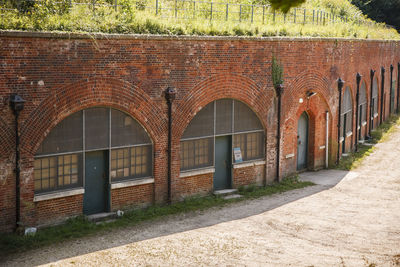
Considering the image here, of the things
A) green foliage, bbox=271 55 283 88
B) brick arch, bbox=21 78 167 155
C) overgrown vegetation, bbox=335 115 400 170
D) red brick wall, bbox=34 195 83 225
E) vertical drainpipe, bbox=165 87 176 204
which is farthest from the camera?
overgrown vegetation, bbox=335 115 400 170

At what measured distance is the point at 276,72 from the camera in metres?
19.6

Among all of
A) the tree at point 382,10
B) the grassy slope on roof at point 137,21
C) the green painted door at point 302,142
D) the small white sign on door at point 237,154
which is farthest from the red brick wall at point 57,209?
the tree at point 382,10

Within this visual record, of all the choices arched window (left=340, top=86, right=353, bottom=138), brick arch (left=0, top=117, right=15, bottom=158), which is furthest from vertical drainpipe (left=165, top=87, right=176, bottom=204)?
arched window (left=340, top=86, right=353, bottom=138)

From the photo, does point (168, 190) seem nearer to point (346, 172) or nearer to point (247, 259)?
point (247, 259)

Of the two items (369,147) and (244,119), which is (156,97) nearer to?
(244,119)

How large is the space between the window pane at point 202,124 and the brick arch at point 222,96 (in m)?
0.23

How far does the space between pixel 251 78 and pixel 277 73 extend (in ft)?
4.55

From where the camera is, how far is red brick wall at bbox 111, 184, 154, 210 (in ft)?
50.4

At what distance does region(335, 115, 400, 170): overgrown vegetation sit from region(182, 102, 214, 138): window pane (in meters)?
8.72

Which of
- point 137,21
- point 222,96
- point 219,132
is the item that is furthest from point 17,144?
point 222,96

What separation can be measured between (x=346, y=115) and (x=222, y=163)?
1029 cm

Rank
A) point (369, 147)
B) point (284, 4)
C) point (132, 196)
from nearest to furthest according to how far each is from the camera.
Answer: point (284, 4), point (132, 196), point (369, 147)

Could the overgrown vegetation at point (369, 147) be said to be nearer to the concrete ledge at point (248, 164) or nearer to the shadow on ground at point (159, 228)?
the shadow on ground at point (159, 228)

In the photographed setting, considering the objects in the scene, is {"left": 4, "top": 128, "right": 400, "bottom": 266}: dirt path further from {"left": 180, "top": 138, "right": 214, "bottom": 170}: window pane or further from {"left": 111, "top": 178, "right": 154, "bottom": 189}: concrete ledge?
{"left": 180, "top": 138, "right": 214, "bottom": 170}: window pane
